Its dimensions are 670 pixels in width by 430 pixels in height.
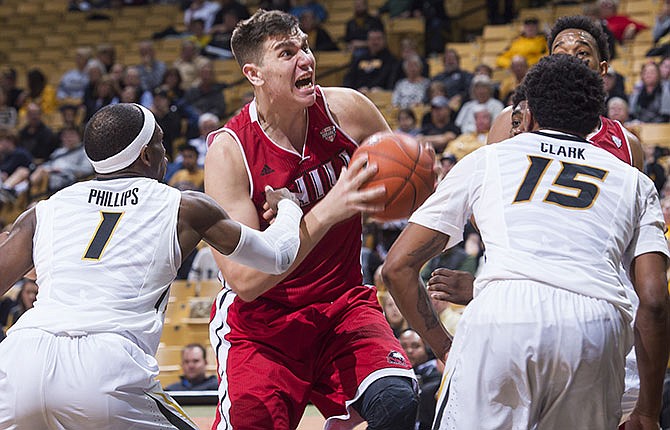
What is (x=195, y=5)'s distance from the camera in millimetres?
16641

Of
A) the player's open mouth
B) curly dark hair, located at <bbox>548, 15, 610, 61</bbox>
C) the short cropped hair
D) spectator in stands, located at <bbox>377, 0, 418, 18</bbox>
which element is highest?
the short cropped hair

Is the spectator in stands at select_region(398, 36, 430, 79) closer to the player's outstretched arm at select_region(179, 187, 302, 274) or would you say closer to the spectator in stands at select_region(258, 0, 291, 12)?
the spectator in stands at select_region(258, 0, 291, 12)

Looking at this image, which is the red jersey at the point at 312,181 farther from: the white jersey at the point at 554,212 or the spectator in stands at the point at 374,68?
the spectator in stands at the point at 374,68

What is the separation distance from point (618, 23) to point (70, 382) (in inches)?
434

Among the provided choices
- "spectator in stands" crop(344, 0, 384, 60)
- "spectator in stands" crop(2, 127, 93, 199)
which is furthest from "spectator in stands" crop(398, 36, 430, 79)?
"spectator in stands" crop(2, 127, 93, 199)

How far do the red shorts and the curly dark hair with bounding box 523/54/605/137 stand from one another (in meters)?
1.24

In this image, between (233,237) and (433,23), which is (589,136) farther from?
(433,23)

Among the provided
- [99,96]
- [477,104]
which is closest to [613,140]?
[477,104]

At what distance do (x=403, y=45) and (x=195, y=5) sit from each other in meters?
4.31

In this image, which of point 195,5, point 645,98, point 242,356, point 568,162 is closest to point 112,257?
point 242,356

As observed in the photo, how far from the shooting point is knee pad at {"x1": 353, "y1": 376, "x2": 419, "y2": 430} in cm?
396

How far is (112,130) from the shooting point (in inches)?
148

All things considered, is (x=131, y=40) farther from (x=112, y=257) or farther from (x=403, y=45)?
(x=112, y=257)

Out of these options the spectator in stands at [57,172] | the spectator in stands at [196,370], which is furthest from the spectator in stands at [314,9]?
the spectator in stands at [196,370]
